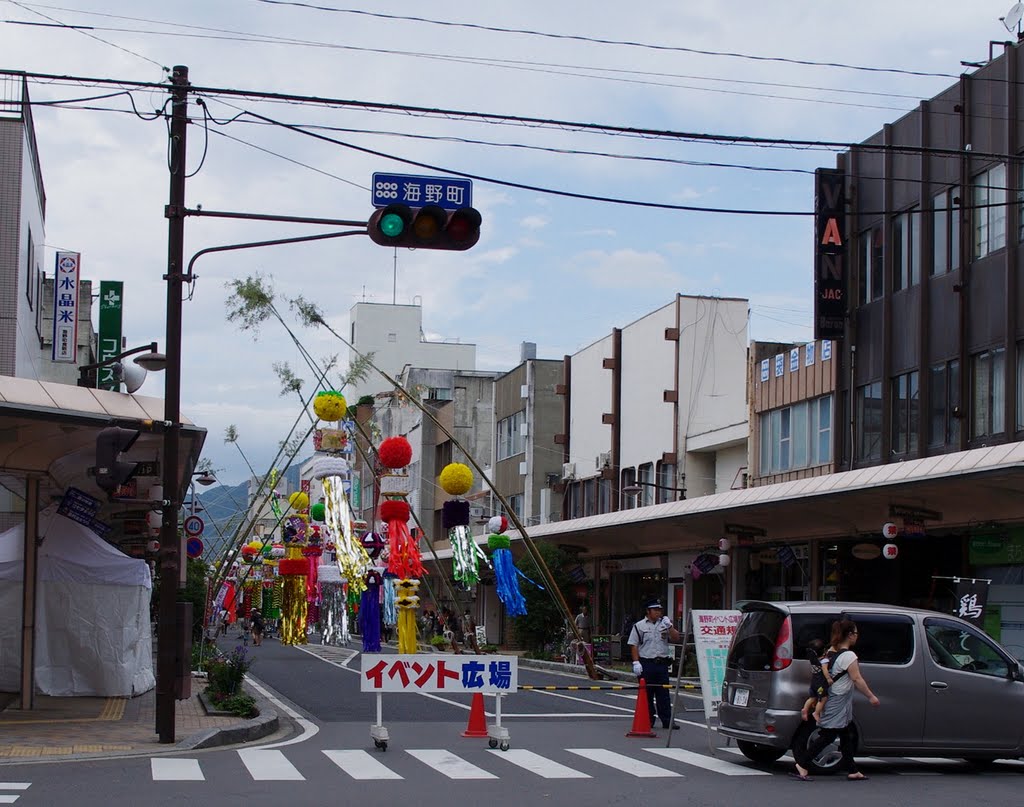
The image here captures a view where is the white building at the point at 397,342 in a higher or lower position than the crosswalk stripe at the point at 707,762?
higher

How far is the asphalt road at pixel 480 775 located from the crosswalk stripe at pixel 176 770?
0.02 m

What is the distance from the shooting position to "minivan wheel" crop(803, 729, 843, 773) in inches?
569

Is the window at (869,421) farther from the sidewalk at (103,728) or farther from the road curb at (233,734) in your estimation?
the road curb at (233,734)

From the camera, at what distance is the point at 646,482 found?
45.0m

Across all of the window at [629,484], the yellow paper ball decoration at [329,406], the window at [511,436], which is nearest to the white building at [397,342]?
the window at [511,436]

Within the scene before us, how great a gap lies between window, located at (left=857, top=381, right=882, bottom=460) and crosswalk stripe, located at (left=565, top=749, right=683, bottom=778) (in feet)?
57.4

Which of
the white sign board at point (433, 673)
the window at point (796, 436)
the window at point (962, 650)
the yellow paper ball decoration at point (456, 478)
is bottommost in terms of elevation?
the white sign board at point (433, 673)

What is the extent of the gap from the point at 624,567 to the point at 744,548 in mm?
10136

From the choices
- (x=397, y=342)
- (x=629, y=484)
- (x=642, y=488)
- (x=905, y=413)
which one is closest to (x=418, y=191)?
(x=905, y=413)

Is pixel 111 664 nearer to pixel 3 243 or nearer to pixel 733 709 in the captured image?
pixel 3 243

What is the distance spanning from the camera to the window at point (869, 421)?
32.5 metres

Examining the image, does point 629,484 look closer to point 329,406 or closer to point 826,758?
point 329,406

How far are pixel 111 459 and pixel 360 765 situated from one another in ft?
15.0

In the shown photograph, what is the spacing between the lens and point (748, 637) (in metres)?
15.8
